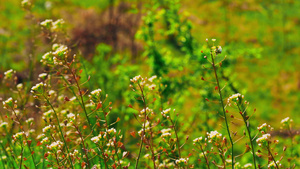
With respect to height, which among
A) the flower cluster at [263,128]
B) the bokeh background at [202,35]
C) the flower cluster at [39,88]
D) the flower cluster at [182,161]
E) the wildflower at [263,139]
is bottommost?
the flower cluster at [182,161]

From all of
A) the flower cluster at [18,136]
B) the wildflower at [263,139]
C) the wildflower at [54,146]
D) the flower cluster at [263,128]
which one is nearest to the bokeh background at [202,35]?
the flower cluster at [18,136]

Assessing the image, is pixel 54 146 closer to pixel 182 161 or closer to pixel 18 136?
pixel 18 136

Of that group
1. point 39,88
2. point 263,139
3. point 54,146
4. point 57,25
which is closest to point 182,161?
point 263,139

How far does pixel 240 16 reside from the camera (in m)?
10.9

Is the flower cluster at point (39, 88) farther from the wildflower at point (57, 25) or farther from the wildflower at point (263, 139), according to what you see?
the wildflower at point (263, 139)

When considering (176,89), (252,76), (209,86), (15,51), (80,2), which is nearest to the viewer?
(209,86)

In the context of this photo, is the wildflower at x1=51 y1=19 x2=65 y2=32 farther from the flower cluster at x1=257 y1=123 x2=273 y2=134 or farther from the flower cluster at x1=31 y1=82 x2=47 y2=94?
the flower cluster at x1=257 y1=123 x2=273 y2=134

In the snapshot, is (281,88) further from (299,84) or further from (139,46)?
(139,46)

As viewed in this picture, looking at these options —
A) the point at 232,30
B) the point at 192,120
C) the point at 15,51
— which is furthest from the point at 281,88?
the point at 15,51

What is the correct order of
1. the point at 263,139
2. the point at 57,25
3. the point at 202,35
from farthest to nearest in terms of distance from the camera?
the point at 202,35, the point at 57,25, the point at 263,139

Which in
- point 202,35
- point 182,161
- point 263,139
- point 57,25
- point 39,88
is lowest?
point 182,161

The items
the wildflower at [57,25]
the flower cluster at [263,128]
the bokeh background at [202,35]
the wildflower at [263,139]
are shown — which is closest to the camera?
the wildflower at [263,139]

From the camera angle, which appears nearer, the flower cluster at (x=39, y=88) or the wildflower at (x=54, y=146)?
the wildflower at (x=54, y=146)

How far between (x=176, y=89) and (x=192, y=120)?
428mm
